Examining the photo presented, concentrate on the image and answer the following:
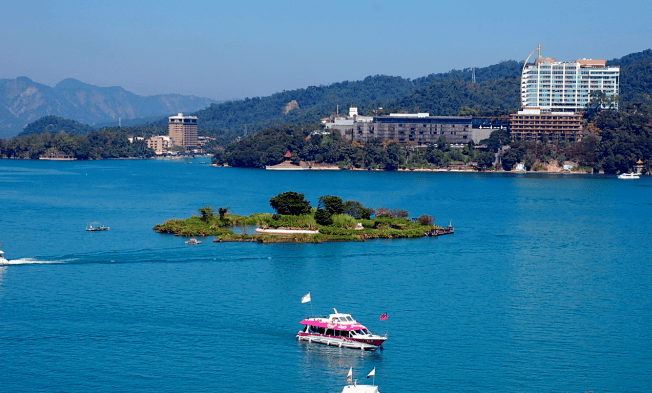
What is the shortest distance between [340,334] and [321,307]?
15.0 feet

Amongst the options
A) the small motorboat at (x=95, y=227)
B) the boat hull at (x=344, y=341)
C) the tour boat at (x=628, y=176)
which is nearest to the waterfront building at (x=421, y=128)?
Result: the tour boat at (x=628, y=176)

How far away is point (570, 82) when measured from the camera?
463ft

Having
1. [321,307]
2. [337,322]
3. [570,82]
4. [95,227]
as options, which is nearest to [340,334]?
[337,322]

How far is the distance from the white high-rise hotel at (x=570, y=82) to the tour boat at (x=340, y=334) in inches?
→ 4679

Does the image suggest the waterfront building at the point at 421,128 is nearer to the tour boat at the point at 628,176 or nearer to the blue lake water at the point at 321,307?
the tour boat at the point at 628,176

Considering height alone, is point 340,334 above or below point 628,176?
below

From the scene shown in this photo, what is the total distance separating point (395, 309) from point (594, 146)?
94.0m

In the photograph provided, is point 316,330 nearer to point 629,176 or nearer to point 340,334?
point 340,334

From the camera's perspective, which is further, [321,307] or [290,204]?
[290,204]

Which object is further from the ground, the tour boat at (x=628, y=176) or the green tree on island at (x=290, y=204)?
the tour boat at (x=628, y=176)

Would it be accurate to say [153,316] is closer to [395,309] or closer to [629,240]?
[395,309]

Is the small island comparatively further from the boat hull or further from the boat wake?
the boat hull

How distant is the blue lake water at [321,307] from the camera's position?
80.1 feet

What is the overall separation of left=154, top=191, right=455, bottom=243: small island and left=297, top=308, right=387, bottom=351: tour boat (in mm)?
19144
